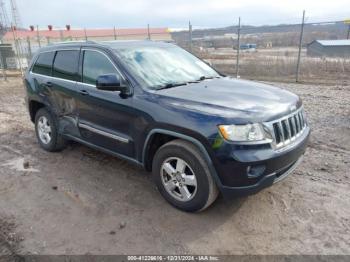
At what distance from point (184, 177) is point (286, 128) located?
45.3 inches

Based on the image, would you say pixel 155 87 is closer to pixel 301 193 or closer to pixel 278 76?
pixel 301 193

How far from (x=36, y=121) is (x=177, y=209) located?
3260mm

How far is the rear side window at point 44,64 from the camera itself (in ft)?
15.8

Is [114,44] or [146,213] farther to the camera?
[114,44]

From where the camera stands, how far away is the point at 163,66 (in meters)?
3.90

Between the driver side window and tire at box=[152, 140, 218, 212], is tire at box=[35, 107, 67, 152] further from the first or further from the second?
tire at box=[152, 140, 218, 212]

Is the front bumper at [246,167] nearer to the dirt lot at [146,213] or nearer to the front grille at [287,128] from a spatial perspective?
the front grille at [287,128]

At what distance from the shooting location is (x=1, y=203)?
3633 millimetres

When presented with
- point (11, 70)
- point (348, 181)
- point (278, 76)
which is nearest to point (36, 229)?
point (348, 181)

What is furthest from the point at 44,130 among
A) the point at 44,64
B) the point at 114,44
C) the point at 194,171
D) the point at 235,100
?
the point at 235,100

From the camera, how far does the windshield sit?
359 cm

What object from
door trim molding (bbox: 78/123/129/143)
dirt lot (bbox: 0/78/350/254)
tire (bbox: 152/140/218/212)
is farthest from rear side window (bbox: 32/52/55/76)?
tire (bbox: 152/140/218/212)

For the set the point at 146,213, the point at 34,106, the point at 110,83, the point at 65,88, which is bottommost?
the point at 146,213

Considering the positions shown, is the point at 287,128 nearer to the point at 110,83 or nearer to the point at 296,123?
the point at 296,123
